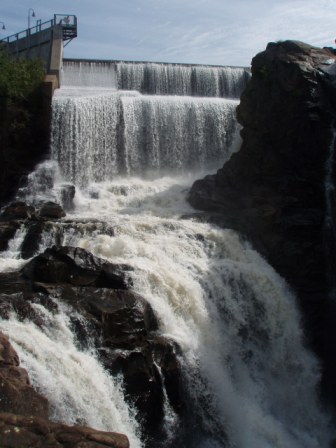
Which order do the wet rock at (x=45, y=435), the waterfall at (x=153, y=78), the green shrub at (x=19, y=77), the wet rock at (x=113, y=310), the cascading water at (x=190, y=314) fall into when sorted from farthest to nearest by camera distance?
the waterfall at (x=153, y=78)
the green shrub at (x=19, y=77)
the wet rock at (x=113, y=310)
the cascading water at (x=190, y=314)
the wet rock at (x=45, y=435)

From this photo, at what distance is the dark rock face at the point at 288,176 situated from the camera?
18.0 metres

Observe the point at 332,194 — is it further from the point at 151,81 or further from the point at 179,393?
the point at 151,81

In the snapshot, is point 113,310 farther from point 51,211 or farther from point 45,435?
point 51,211

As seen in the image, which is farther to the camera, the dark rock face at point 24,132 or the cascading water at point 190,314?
the dark rock face at point 24,132

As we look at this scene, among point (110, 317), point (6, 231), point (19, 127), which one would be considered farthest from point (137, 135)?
point (110, 317)

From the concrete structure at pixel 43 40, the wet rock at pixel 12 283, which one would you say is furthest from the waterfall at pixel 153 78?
the wet rock at pixel 12 283

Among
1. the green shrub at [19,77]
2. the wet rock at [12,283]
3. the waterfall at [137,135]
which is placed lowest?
the wet rock at [12,283]

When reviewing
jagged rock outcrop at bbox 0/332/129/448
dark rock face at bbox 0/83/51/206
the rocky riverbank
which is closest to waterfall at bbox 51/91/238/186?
dark rock face at bbox 0/83/51/206

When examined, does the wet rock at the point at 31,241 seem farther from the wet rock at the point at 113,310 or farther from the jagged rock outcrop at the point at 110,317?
the wet rock at the point at 113,310

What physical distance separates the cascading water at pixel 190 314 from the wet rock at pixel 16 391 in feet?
1.84

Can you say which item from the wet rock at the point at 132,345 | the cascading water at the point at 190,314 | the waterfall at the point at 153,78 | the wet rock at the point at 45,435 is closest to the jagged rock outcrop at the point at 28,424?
the wet rock at the point at 45,435

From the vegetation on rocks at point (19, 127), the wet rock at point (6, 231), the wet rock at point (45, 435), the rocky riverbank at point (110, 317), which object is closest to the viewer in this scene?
the wet rock at point (45, 435)

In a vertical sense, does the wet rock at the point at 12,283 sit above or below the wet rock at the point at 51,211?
below

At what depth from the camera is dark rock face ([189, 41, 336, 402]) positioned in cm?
1805
